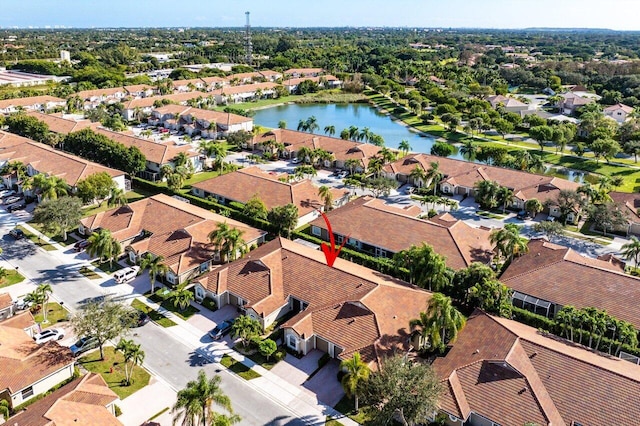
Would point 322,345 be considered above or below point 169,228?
below

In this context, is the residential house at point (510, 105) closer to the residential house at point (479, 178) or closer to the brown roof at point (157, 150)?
the residential house at point (479, 178)

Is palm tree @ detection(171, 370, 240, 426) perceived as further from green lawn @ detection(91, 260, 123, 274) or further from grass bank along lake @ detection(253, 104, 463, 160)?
grass bank along lake @ detection(253, 104, 463, 160)

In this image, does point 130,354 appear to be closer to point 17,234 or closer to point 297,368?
point 297,368

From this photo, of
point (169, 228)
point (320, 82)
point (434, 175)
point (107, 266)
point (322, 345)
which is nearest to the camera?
point (322, 345)

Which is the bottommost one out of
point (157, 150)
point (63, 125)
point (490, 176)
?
point (490, 176)

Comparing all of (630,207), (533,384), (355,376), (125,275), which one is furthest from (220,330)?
(630,207)

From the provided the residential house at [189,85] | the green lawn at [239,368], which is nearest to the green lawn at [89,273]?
the green lawn at [239,368]

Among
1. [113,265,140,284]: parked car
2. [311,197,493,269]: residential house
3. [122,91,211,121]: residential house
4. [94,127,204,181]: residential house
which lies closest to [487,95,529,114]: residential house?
[122,91,211,121]: residential house
